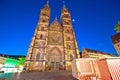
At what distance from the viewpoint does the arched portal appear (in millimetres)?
20844

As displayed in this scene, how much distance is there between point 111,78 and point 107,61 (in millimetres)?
845

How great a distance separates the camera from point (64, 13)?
3092 cm

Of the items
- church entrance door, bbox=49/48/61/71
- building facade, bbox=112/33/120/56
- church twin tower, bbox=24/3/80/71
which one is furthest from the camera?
church entrance door, bbox=49/48/61/71

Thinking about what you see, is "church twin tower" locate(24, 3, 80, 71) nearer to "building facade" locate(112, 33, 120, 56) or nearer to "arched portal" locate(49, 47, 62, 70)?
"arched portal" locate(49, 47, 62, 70)

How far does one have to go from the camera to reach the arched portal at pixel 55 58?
2084 cm

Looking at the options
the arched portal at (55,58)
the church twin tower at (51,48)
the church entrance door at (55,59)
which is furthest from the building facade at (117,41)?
the church entrance door at (55,59)

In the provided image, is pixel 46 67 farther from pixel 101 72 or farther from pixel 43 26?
pixel 101 72

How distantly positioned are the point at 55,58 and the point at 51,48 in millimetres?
2805

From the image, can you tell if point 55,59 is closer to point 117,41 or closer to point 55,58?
point 55,58

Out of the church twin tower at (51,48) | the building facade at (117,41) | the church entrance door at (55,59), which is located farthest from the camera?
the church entrance door at (55,59)

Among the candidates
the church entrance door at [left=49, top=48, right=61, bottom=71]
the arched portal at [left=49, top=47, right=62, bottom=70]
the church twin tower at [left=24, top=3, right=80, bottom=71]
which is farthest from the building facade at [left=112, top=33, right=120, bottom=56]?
the church entrance door at [left=49, top=48, right=61, bottom=71]

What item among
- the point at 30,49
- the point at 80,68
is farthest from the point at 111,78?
the point at 30,49

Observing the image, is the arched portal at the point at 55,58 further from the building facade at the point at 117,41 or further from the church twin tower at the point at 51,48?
the building facade at the point at 117,41

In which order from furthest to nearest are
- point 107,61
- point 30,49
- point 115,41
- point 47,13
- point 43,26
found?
point 47,13 < point 43,26 < point 30,49 < point 115,41 < point 107,61
